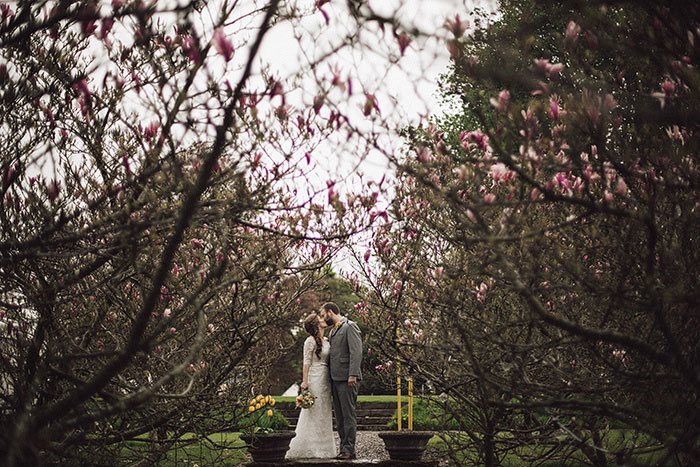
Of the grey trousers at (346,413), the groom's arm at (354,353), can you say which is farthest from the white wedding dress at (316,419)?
the groom's arm at (354,353)

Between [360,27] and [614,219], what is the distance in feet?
4.75

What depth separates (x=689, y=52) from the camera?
231 centimetres

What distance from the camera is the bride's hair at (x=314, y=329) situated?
878 centimetres

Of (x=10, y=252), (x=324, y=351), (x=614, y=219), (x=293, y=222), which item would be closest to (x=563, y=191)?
(x=614, y=219)

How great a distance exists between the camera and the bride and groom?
27.5 feet

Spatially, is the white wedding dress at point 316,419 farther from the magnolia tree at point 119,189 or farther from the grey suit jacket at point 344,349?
the magnolia tree at point 119,189

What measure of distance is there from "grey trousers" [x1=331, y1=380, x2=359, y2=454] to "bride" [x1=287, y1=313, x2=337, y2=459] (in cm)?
31

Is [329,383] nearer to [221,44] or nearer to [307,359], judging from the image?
[307,359]

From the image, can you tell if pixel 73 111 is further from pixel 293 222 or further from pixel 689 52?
pixel 689 52

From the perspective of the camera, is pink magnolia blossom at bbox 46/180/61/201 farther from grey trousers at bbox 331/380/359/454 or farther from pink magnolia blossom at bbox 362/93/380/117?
grey trousers at bbox 331/380/359/454

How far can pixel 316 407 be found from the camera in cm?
886

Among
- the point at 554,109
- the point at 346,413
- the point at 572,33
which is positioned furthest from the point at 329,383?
the point at 572,33

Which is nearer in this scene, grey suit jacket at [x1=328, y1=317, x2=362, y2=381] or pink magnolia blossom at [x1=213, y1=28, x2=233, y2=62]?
pink magnolia blossom at [x1=213, y1=28, x2=233, y2=62]

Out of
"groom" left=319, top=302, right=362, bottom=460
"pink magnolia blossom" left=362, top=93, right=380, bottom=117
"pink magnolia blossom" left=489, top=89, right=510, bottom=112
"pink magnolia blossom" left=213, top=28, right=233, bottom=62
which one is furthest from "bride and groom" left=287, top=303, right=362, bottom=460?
"pink magnolia blossom" left=213, top=28, right=233, bottom=62
